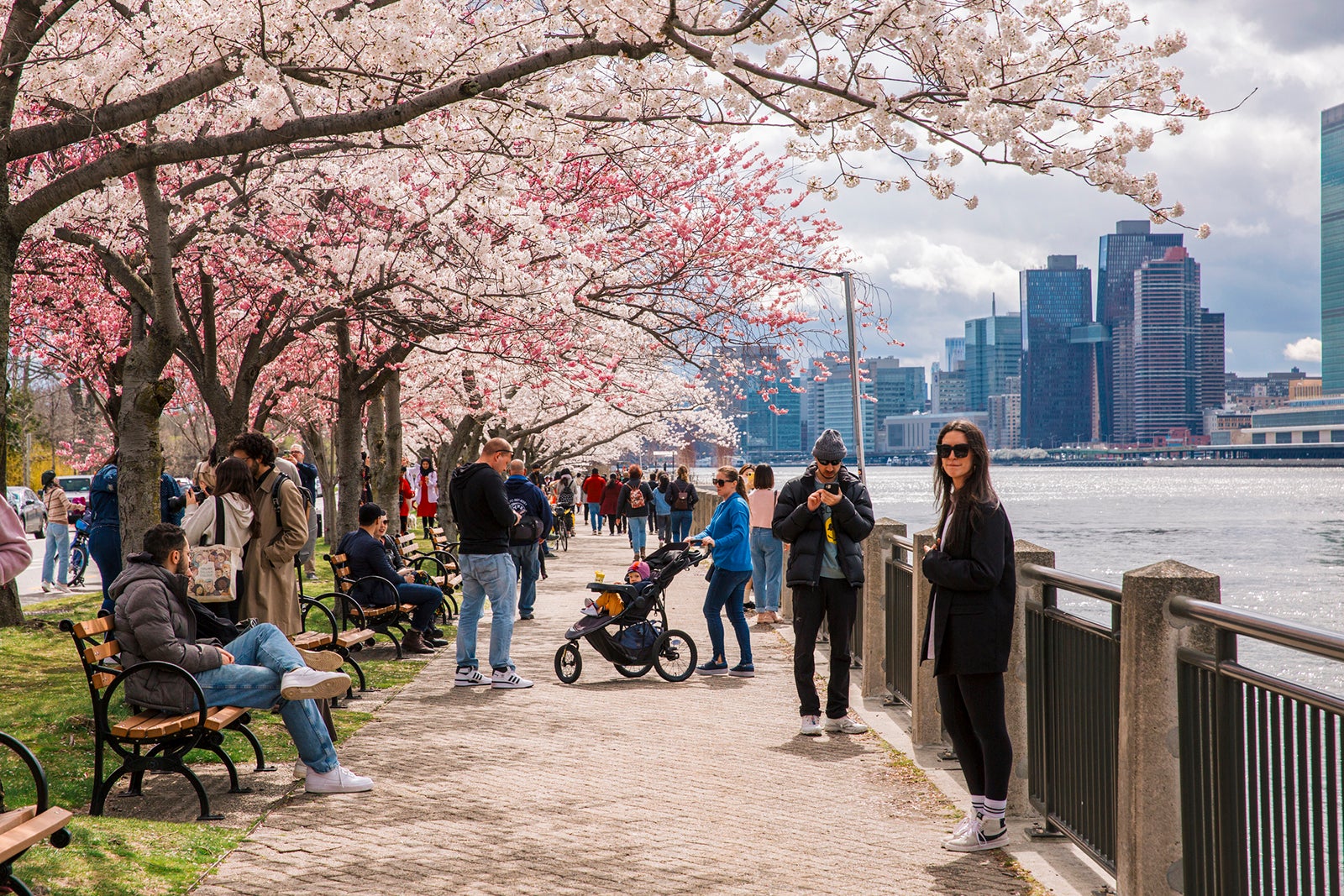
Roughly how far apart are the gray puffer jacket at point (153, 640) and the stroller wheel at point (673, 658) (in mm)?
4978

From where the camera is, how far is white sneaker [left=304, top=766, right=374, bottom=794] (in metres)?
6.33

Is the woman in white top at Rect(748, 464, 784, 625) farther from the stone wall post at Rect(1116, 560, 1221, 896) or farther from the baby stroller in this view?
the stone wall post at Rect(1116, 560, 1221, 896)

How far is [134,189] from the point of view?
43.2 feet

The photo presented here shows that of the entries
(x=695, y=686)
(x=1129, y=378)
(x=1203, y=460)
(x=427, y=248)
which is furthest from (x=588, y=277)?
(x=1203, y=460)

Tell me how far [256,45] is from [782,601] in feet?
34.0

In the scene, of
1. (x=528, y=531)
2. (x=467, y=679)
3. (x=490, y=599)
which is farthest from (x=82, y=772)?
(x=528, y=531)

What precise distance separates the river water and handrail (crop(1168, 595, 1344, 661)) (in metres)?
0.92

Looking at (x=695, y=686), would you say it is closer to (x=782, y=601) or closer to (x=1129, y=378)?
(x=782, y=601)

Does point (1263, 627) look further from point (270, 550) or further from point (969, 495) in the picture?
point (270, 550)

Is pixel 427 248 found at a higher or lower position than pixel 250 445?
higher

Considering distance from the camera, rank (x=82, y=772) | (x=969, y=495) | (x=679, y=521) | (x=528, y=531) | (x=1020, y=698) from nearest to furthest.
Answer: (x=969, y=495)
(x=1020, y=698)
(x=82, y=772)
(x=528, y=531)
(x=679, y=521)

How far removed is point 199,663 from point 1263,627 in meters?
5.10

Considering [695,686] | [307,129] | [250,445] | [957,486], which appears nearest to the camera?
[957,486]

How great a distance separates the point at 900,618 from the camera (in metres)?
8.83
